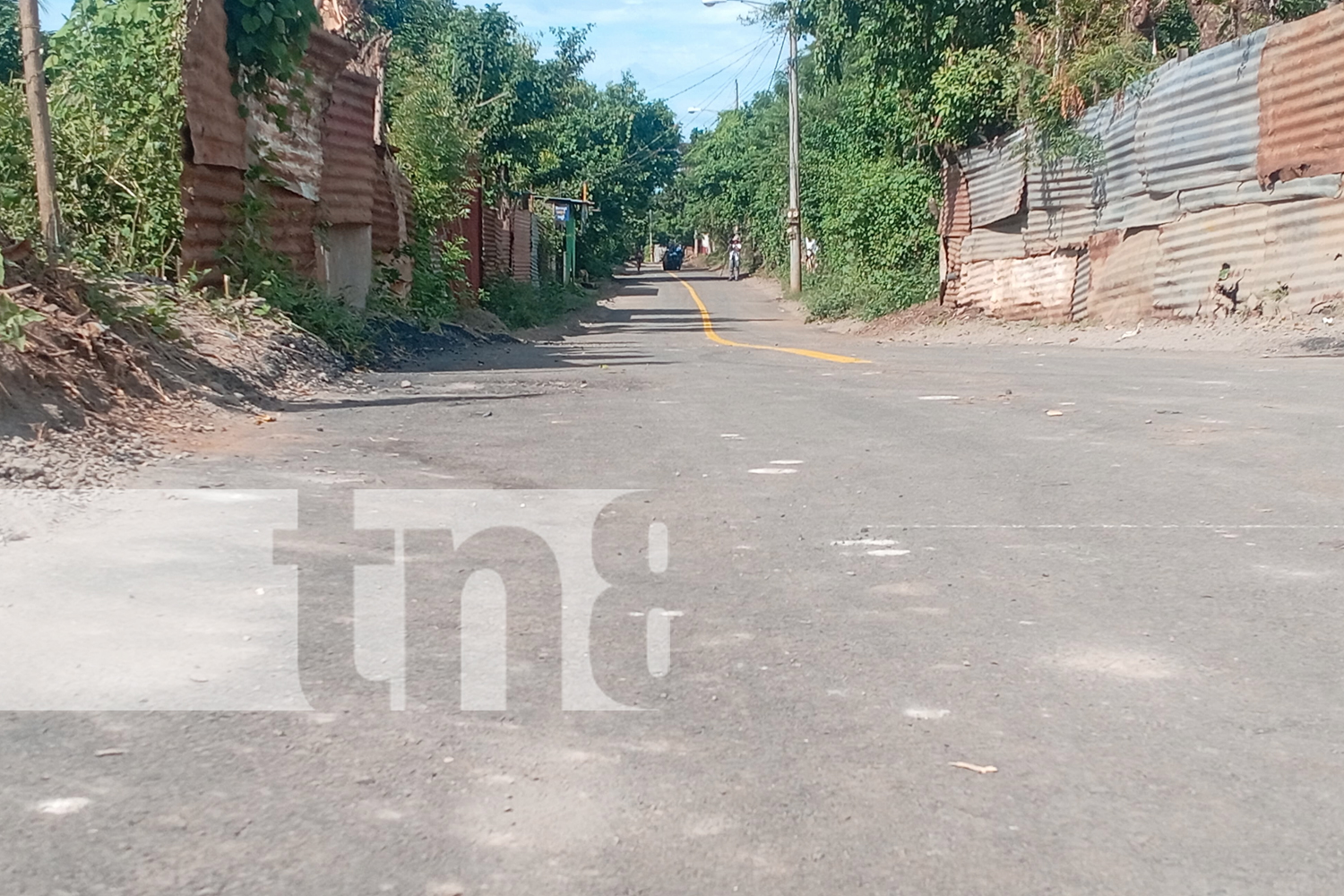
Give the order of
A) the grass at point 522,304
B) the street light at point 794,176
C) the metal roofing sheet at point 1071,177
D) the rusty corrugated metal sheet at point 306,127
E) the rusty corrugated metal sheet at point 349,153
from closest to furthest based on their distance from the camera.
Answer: the rusty corrugated metal sheet at point 306,127 → the rusty corrugated metal sheet at point 349,153 → the metal roofing sheet at point 1071,177 → the grass at point 522,304 → the street light at point 794,176

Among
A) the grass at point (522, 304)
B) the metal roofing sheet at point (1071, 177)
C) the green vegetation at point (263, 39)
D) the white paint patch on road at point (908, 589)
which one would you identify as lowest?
the white paint patch on road at point (908, 589)

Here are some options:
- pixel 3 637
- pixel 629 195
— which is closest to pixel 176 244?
pixel 3 637

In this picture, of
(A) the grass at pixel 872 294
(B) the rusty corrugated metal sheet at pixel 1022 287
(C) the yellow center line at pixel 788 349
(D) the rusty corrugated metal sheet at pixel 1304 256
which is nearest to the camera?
(D) the rusty corrugated metal sheet at pixel 1304 256

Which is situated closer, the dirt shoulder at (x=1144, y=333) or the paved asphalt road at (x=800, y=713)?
the paved asphalt road at (x=800, y=713)

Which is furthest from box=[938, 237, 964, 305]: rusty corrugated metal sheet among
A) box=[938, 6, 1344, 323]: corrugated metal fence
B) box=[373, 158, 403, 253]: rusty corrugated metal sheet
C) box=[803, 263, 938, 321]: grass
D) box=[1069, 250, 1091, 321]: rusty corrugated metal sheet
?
box=[373, 158, 403, 253]: rusty corrugated metal sheet

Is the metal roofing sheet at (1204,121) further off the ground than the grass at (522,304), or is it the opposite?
the metal roofing sheet at (1204,121)

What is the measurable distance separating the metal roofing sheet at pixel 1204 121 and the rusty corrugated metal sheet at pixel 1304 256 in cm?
90

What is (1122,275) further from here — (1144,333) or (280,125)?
(280,125)

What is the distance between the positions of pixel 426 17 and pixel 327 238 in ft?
55.8

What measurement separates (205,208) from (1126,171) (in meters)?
→ 12.2

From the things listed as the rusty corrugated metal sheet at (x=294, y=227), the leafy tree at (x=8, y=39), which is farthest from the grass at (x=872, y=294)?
the leafy tree at (x=8, y=39)

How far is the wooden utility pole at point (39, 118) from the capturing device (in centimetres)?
1032

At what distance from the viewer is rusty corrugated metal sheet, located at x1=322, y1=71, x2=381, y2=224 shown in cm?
1694

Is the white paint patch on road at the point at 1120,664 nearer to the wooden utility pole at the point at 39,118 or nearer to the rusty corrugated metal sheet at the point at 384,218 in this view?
the wooden utility pole at the point at 39,118
